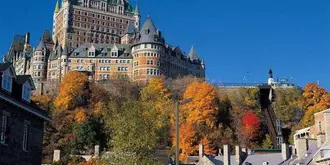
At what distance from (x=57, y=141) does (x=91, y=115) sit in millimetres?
13820

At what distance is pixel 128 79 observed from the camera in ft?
429

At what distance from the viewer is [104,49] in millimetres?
142500

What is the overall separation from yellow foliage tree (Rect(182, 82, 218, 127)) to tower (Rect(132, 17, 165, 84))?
2839 cm

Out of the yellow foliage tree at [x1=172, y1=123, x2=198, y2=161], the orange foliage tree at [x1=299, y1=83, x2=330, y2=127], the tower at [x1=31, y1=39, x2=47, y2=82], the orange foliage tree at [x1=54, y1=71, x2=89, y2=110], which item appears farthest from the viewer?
the tower at [x1=31, y1=39, x2=47, y2=82]

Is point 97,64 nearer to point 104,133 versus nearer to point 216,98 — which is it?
point 216,98

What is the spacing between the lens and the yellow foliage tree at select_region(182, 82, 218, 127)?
316 feet

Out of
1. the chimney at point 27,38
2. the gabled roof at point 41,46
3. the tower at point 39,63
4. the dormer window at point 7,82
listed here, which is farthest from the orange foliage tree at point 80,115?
the chimney at point 27,38

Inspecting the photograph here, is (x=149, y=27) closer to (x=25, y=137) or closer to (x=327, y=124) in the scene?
(x=327, y=124)

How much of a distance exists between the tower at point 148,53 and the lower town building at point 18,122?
8991 centimetres

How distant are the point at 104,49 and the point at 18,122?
107m

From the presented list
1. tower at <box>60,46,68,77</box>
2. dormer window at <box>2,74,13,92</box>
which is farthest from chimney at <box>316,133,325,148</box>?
tower at <box>60,46,68,77</box>


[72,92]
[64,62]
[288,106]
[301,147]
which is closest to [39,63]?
[64,62]

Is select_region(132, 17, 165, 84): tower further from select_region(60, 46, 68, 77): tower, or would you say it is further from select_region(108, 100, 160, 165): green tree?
select_region(108, 100, 160, 165): green tree

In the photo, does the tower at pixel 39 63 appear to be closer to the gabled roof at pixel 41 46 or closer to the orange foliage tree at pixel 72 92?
the gabled roof at pixel 41 46
